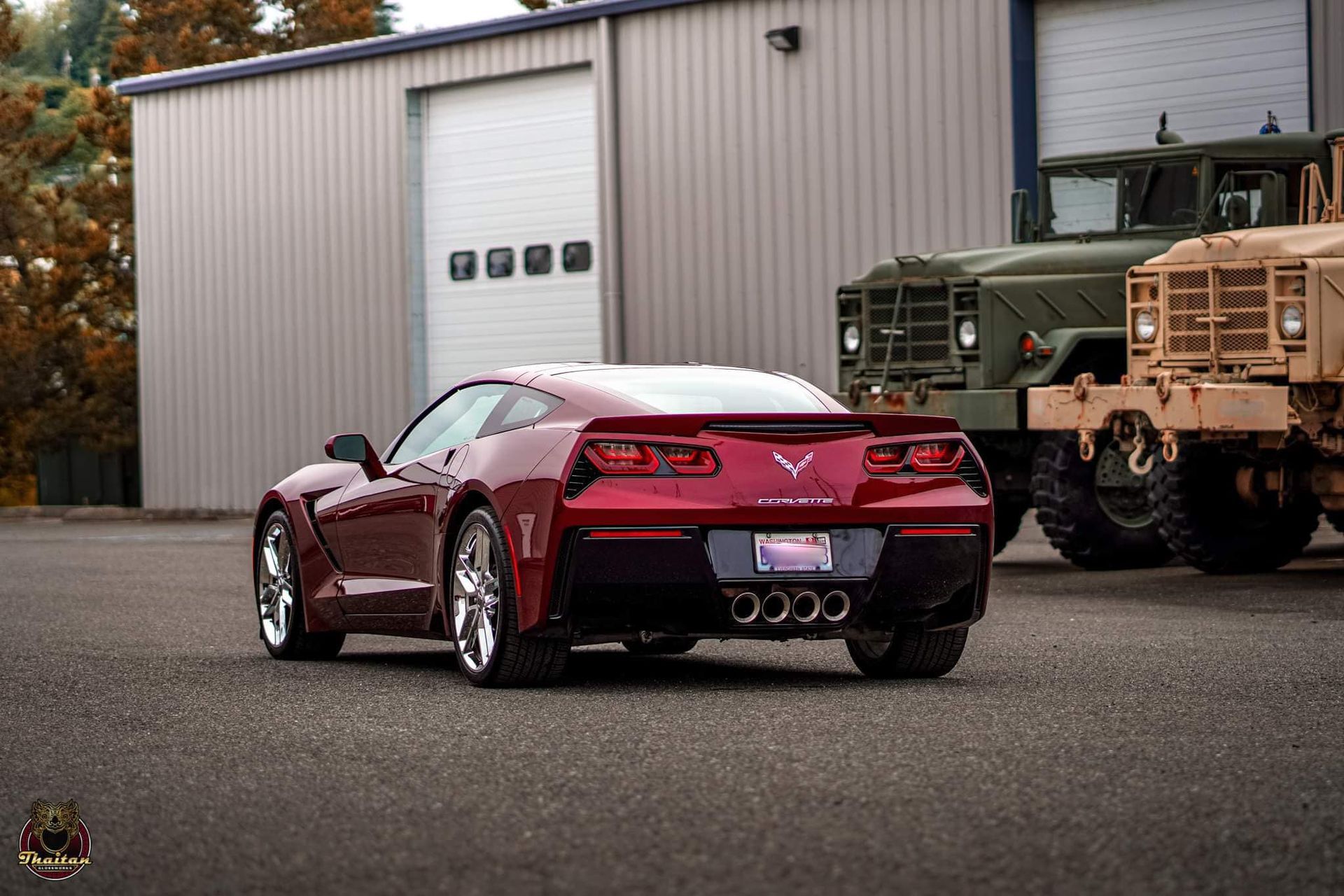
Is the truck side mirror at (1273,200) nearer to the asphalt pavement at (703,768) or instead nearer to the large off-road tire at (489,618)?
the asphalt pavement at (703,768)

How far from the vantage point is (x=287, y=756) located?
6969 mm

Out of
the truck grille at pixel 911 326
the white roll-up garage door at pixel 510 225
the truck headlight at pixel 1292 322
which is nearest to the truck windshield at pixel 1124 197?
the truck grille at pixel 911 326

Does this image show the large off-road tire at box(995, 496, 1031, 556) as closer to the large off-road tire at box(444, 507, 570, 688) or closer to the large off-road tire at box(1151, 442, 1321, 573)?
the large off-road tire at box(1151, 442, 1321, 573)

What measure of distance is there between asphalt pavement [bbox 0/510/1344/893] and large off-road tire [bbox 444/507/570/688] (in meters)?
0.14

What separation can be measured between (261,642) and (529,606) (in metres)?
3.94

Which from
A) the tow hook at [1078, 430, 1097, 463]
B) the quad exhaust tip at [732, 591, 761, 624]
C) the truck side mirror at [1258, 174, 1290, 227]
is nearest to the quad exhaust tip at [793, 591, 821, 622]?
the quad exhaust tip at [732, 591, 761, 624]

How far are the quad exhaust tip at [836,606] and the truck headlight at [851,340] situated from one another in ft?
31.2

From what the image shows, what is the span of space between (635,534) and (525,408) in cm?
106

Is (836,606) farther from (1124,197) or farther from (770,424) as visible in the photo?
(1124,197)

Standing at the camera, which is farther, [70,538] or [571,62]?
[571,62]

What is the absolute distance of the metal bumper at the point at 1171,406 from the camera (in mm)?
14258

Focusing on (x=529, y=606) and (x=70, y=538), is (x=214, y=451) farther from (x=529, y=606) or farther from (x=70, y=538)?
(x=529, y=606)

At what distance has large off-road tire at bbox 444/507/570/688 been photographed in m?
8.59

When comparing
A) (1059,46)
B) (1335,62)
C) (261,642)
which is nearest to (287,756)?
(261,642)
